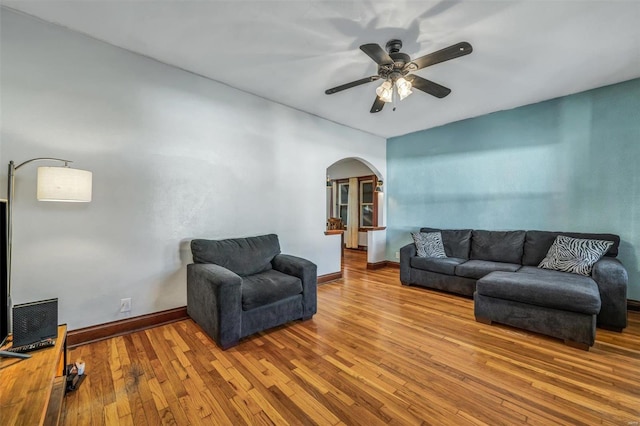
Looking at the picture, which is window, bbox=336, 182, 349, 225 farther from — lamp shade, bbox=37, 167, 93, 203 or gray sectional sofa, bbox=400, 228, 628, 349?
lamp shade, bbox=37, 167, 93, 203

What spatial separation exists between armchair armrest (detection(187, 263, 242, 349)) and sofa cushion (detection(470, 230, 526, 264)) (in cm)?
363

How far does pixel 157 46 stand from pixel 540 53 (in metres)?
3.70

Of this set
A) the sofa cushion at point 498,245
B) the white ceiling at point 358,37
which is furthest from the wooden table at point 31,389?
the sofa cushion at point 498,245

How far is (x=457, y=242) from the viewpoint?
14.2 ft

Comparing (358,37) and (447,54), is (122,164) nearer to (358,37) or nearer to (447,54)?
(358,37)

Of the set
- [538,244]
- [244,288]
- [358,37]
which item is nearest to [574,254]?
[538,244]

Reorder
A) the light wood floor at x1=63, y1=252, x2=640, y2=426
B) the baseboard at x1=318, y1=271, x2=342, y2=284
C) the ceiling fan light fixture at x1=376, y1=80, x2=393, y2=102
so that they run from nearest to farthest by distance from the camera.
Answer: the light wood floor at x1=63, y1=252, x2=640, y2=426 → the ceiling fan light fixture at x1=376, y1=80, x2=393, y2=102 → the baseboard at x1=318, y1=271, x2=342, y2=284

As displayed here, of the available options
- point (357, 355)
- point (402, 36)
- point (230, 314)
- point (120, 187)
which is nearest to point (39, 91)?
point (120, 187)

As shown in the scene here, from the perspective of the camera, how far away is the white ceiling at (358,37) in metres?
2.04

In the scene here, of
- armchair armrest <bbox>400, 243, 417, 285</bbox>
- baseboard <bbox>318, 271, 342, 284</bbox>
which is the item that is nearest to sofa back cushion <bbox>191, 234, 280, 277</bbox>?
baseboard <bbox>318, 271, 342, 284</bbox>

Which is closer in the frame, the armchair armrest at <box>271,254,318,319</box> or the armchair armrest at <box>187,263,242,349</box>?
the armchair armrest at <box>187,263,242,349</box>

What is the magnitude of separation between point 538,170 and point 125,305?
214 inches

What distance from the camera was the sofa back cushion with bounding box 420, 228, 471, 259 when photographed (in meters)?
4.25

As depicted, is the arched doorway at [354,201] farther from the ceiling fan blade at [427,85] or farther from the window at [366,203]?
the ceiling fan blade at [427,85]
